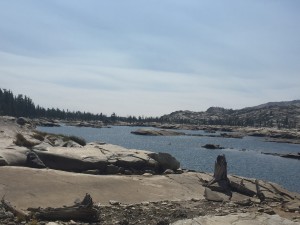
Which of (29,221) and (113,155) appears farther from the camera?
(113,155)

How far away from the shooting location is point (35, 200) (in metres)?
22.4

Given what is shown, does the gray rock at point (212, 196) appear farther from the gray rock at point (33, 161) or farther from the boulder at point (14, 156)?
the boulder at point (14, 156)

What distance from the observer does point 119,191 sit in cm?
2647

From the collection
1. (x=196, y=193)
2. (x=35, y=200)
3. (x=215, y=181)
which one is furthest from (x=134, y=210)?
(x=215, y=181)

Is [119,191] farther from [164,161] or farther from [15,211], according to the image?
[164,161]

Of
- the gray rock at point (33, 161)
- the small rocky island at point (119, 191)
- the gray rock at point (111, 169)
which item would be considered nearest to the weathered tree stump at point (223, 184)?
the small rocky island at point (119, 191)

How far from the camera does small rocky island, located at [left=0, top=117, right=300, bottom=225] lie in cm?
2042

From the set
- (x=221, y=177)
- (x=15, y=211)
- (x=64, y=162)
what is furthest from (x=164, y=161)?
(x=15, y=211)

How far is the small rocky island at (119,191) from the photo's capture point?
2042 centimetres

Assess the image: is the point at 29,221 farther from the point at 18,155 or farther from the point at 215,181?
the point at 215,181

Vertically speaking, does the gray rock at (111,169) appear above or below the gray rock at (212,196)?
above

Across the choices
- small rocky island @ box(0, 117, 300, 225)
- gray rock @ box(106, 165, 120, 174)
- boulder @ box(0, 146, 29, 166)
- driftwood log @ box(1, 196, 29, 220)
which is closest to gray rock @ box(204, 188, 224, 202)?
small rocky island @ box(0, 117, 300, 225)

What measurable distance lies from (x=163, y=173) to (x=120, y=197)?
28.9ft

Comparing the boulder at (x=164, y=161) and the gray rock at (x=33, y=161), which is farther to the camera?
the boulder at (x=164, y=161)
